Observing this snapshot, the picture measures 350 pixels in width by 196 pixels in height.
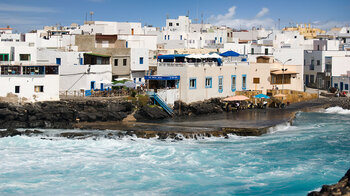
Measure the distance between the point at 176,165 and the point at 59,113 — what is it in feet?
55.3

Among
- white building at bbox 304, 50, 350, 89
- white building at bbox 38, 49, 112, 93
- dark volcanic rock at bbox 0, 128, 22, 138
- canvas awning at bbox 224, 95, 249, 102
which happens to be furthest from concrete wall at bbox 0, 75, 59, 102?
white building at bbox 304, 50, 350, 89

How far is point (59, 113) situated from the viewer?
4603cm

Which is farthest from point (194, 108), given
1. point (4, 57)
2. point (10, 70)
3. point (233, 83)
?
point (4, 57)

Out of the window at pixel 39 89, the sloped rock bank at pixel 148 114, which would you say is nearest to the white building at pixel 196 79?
the sloped rock bank at pixel 148 114

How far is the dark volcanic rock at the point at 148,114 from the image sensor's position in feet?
156

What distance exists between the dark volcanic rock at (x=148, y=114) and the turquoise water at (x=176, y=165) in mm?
8341

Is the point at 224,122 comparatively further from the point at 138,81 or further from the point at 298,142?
the point at 138,81

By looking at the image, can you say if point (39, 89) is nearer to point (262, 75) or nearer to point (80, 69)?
point (80, 69)

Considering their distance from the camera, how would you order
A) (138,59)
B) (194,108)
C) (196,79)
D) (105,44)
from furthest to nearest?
(105,44) → (138,59) → (196,79) → (194,108)

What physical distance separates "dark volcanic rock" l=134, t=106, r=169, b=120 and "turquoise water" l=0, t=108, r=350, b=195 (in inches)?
328

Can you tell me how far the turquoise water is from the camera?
93.7ft

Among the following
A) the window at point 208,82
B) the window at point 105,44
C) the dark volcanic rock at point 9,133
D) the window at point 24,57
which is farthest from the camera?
the window at point 105,44

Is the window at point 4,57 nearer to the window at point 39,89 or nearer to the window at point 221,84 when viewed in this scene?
the window at point 39,89

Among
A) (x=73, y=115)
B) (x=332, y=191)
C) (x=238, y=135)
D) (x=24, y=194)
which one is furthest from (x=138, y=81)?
(x=332, y=191)
